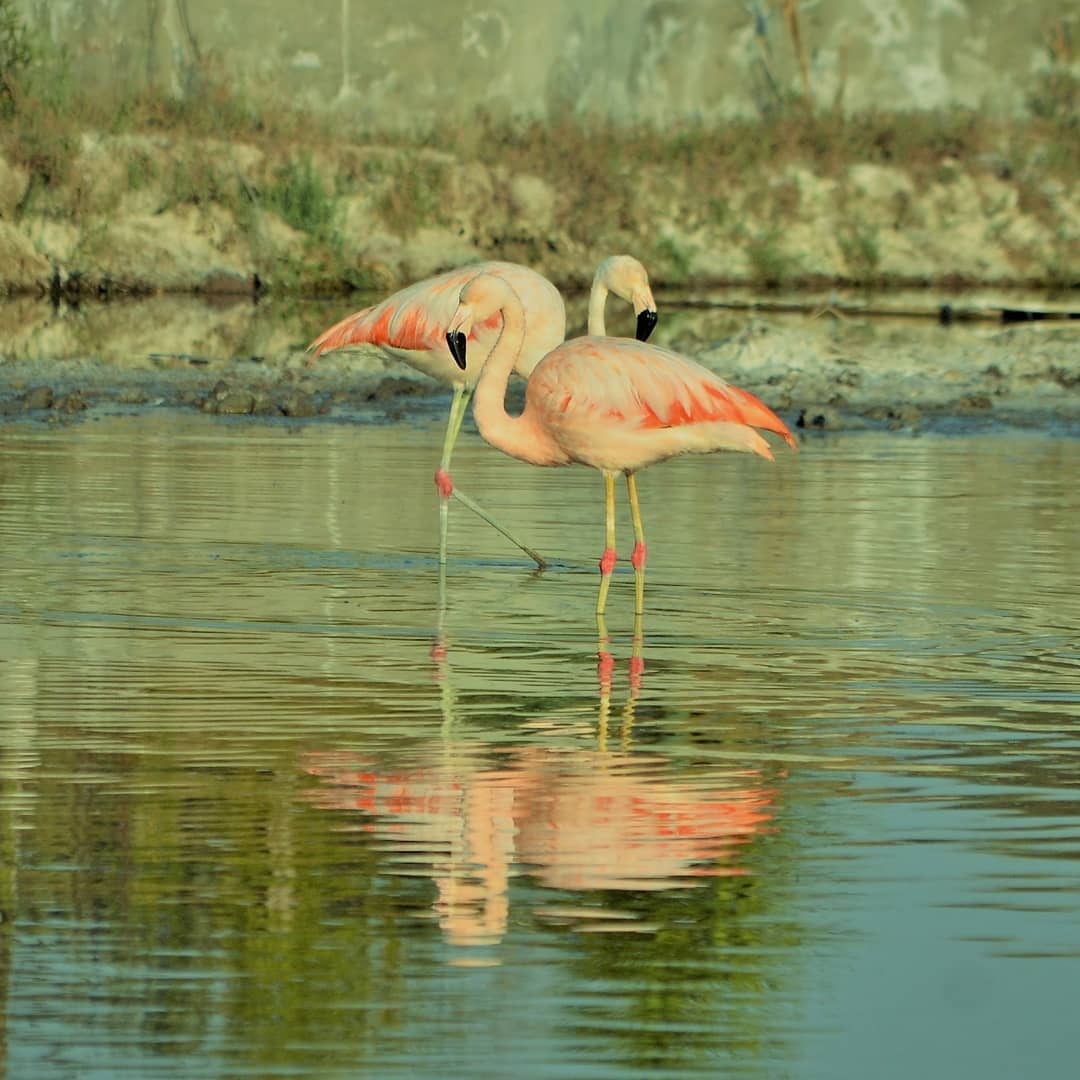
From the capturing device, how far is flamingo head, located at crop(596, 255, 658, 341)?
441 inches

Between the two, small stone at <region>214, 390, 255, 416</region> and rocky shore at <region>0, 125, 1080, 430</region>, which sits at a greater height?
rocky shore at <region>0, 125, 1080, 430</region>

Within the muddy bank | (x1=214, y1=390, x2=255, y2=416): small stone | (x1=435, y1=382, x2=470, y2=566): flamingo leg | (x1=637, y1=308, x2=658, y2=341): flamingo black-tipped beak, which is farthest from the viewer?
the muddy bank

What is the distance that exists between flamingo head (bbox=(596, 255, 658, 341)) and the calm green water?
1.01 metres

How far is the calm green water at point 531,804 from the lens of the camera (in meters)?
4.47

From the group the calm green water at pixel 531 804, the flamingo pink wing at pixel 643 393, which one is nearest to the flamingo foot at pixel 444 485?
the calm green water at pixel 531 804

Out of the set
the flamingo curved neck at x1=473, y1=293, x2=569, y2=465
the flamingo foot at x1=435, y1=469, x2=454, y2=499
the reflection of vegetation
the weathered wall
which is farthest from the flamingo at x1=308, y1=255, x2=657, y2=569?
the weathered wall

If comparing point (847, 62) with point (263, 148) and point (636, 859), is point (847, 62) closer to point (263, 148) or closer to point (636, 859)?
point (263, 148)

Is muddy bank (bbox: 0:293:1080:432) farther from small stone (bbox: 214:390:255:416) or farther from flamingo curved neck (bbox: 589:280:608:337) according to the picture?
flamingo curved neck (bbox: 589:280:608:337)

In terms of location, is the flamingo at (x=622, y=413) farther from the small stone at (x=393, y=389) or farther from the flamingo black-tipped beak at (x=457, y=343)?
the small stone at (x=393, y=389)

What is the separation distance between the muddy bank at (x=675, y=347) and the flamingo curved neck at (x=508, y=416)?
7.27 m

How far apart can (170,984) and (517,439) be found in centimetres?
624

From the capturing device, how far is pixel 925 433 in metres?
18.0

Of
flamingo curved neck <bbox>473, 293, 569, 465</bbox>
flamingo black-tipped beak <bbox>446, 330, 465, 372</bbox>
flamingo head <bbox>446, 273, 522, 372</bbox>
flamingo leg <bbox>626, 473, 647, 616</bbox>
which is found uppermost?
flamingo head <bbox>446, 273, 522, 372</bbox>

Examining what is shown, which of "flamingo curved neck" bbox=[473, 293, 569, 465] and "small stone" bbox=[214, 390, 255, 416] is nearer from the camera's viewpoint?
"flamingo curved neck" bbox=[473, 293, 569, 465]
